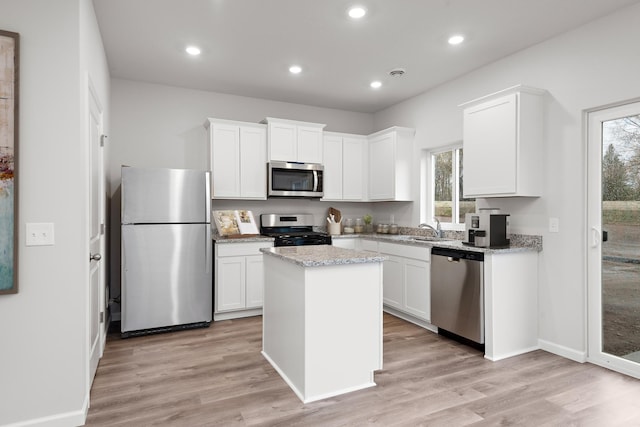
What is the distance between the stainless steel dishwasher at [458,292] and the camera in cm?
310

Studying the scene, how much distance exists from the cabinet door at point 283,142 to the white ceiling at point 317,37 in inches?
18.9

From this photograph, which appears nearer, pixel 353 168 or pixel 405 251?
pixel 405 251

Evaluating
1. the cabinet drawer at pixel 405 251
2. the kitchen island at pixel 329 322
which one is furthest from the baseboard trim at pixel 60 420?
the cabinet drawer at pixel 405 251

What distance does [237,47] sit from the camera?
10.9ft

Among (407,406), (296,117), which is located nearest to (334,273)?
(407,406)

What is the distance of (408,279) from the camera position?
155 inches

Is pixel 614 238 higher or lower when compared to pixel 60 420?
higher

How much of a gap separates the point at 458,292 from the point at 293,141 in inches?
103

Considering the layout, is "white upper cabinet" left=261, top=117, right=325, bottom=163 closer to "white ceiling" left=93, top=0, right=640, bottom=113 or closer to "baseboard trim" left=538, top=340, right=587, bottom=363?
"white ceiling" left=93, top=0, right=640, bottom=113

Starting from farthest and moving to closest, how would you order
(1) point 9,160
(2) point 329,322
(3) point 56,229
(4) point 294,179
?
1. (4) point 294,179
2. (2) point 329,322
3. (3) point 56,229
4. (1) point 9,160

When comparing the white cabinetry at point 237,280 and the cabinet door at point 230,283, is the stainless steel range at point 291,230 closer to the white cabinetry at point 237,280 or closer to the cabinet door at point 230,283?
the white cabinetry at point 237,280

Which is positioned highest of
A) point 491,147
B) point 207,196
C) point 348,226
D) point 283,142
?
point 283,142

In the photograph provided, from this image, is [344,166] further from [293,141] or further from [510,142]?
[510,142]

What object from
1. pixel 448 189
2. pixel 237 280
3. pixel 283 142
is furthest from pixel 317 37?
pixel 237 280
